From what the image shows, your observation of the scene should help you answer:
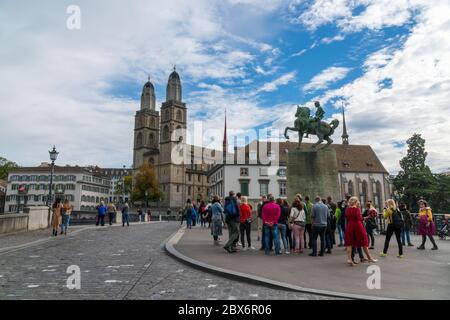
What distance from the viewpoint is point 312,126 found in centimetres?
1895

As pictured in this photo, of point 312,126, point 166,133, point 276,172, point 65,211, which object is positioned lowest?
point 65,211

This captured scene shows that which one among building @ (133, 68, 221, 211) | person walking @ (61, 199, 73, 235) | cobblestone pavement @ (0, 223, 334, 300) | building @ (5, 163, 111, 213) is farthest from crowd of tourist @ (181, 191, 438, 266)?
building @ (5, 163, 111, 213)

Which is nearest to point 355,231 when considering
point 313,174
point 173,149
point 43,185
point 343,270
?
point 343,270

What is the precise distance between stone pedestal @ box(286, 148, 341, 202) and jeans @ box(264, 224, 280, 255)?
21.8 feet

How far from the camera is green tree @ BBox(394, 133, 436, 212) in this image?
48.0 m

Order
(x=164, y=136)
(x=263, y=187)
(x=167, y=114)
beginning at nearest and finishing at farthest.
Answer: (x=263, y=187), (x=164, y=136), (x=167, y=114)

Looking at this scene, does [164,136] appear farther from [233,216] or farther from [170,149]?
[233,216]

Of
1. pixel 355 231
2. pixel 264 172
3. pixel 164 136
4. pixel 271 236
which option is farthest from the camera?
pixel 164 136

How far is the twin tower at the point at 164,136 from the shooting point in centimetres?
9294

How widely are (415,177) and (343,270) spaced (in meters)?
48.3

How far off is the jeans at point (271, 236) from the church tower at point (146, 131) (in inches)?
3577

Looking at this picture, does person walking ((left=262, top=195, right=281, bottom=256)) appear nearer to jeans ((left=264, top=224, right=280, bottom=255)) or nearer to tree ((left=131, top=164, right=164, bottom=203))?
jeans ((left=264, top=224, right=280, bottom=255))

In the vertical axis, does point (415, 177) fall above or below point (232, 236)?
above
